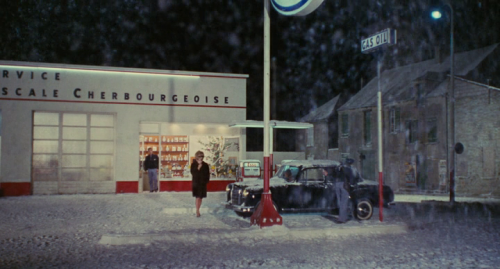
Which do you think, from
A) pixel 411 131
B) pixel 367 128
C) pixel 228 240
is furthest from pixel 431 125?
pixel 228 240

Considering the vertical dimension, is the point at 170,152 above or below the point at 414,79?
below

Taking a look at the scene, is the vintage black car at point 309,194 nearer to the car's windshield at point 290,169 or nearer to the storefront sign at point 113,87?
the car's windshield at point 290,169

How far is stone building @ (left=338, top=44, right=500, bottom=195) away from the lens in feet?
93.4

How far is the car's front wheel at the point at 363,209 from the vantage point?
501 inches

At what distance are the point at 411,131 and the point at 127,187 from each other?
68.1 feet

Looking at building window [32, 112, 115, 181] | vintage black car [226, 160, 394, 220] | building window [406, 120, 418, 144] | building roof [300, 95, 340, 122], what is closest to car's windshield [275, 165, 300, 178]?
vintage black car [226, 160, 394, 220]

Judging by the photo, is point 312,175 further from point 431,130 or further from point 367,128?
point 367,128

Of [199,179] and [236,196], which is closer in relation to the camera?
[236,196]

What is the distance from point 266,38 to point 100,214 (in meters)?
Result: 6.71

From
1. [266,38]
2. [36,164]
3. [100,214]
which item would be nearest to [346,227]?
[266,38]

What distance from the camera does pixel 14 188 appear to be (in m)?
20.0

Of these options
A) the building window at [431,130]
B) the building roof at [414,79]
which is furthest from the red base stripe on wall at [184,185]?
the building roof at [414,79]

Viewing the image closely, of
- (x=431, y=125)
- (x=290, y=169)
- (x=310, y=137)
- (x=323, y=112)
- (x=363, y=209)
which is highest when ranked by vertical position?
(x=323, y=112)

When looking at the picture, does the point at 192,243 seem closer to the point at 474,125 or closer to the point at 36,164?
the point at 36,164
